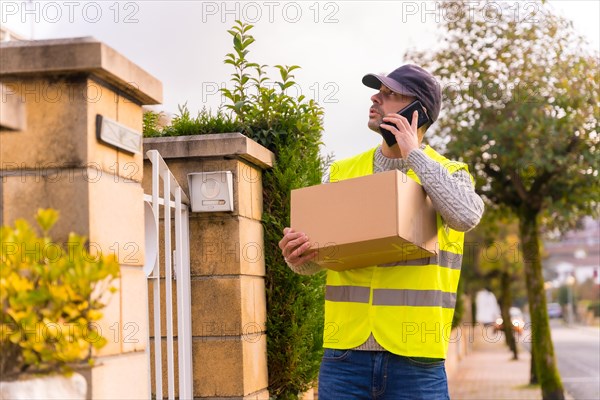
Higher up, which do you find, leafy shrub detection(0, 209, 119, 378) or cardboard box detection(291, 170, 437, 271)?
cardboard box detection(291, 170, 437, 271)

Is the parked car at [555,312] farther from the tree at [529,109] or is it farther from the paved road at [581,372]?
the tree at [529,109]

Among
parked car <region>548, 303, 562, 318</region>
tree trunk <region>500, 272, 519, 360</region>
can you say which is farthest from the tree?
parked car <region>548, 303, 562, 318</region>

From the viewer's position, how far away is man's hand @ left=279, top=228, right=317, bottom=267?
3.57 meters

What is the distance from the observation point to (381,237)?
3346mm

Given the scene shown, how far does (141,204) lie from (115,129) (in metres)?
0.35

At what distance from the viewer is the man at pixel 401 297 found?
3.43 metres

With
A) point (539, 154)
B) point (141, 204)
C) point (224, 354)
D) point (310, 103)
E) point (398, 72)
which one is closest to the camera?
point (141, 204)

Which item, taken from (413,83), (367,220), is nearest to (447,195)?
(367,220)

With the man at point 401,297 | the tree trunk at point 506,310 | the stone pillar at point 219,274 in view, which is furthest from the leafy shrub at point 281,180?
the tree trunk at point 506,310

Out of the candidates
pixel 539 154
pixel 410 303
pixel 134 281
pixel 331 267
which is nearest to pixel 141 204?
pixel 134 281

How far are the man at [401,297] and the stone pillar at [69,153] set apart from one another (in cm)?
80

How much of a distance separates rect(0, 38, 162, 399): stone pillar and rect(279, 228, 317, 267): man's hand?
0.70 metres

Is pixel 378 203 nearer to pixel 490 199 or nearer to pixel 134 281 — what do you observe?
pixel 134 281

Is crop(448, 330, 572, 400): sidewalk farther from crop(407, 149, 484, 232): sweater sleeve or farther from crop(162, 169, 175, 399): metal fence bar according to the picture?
crop(407, 149, 484, 232): sweater sleeve
